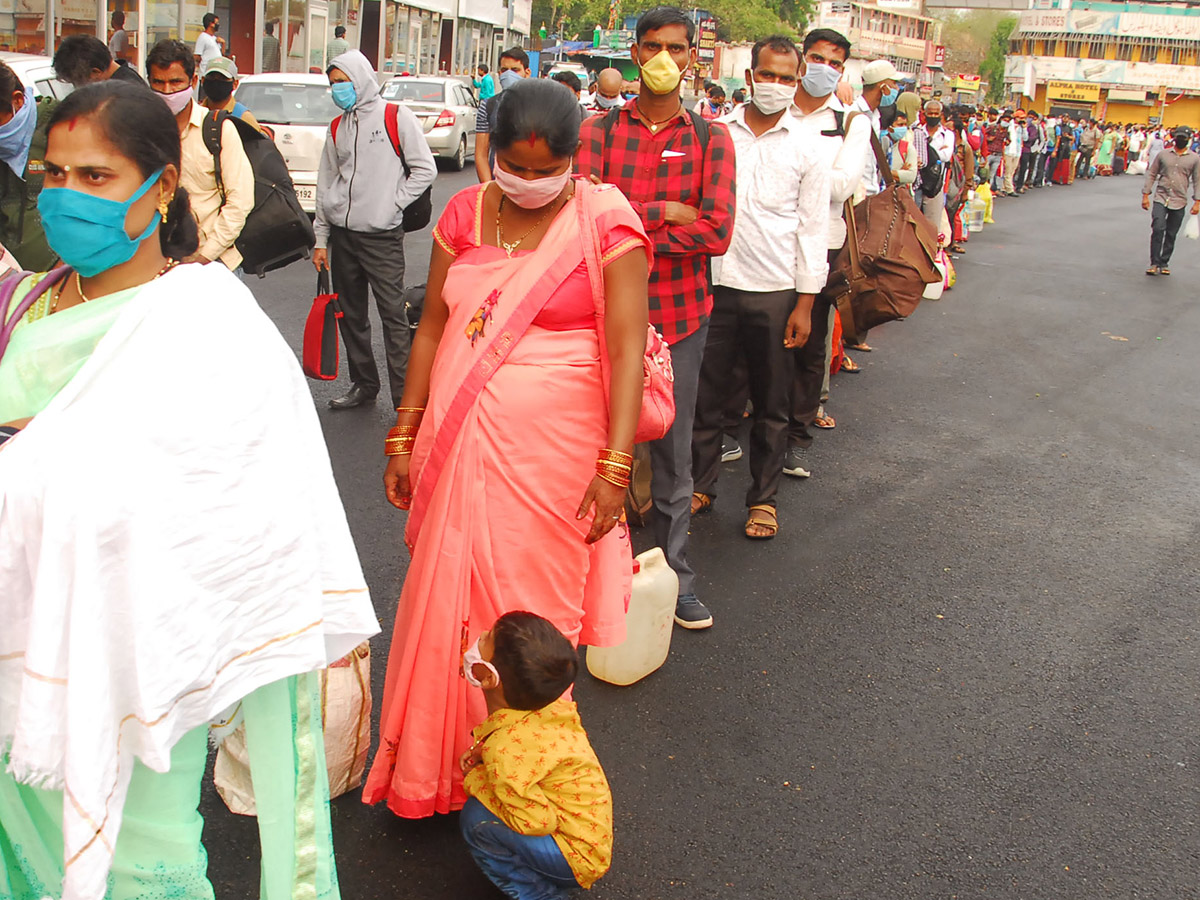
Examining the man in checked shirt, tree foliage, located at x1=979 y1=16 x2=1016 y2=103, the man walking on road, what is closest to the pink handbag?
the man in checked shirt

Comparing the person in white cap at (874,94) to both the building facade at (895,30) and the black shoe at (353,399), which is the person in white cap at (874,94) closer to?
the black shoe at (353,399)

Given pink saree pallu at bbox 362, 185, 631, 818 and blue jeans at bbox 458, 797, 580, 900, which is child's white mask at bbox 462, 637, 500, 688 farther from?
blue jeans at bbox 458, 797, 580, 900

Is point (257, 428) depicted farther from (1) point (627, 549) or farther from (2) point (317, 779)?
(1) point (627, 549)

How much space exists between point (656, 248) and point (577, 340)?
3.97 feet

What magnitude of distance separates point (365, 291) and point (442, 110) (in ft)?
45.4

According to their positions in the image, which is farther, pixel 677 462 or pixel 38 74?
pixel 38 74

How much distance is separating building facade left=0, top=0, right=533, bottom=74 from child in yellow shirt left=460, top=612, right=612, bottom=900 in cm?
1384

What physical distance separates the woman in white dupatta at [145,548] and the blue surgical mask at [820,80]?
4.01 meters

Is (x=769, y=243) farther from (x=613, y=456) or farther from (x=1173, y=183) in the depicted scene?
(x=1173, y=183)

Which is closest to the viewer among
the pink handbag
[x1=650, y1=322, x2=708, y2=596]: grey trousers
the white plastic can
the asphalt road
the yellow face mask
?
the pink handbag

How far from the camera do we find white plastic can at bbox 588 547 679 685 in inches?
151

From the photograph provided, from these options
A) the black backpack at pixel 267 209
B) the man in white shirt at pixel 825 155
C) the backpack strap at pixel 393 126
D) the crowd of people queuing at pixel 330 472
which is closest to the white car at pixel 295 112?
the backpack strap at pixel 393 126

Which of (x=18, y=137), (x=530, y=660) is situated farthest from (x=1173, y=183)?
(x=530, y=660)

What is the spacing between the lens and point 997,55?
3861 inches
